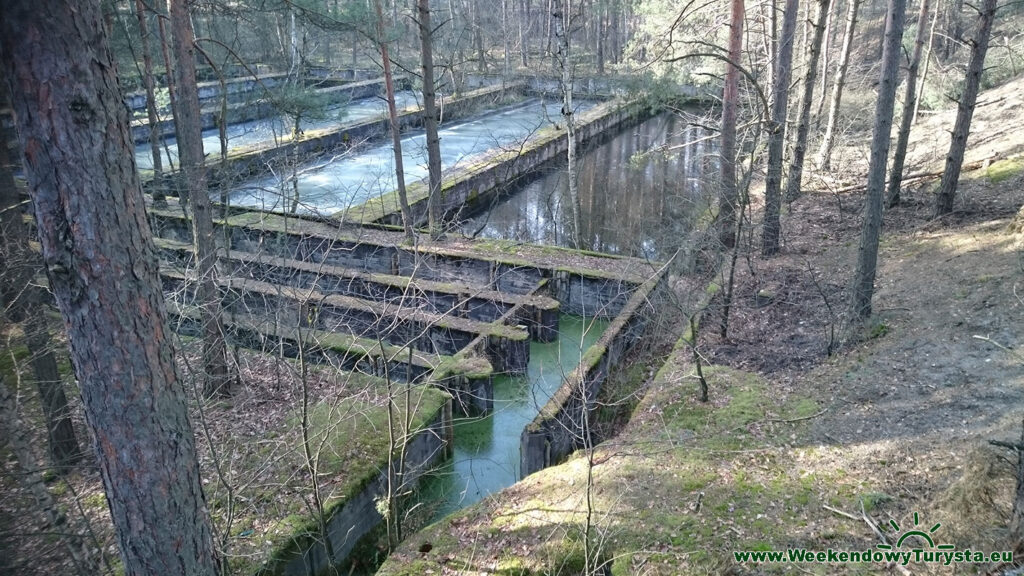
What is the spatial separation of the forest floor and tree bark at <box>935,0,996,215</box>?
3.34ft

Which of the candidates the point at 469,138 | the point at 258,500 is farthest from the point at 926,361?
the point at 469,138

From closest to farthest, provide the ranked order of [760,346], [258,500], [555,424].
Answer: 1. [258,500]
2. [555,424]
3. [760,346]

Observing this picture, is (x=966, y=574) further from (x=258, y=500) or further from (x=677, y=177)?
(x=677, y=177)

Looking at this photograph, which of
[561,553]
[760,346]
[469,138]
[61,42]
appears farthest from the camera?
[469,138]

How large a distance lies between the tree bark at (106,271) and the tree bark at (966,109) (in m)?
12.0

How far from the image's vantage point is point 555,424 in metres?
8.93

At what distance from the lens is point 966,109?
11.0 meters

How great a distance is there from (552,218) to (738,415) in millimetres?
11920

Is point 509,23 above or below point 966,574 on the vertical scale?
above

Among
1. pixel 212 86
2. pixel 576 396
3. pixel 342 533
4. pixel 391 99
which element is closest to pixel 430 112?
pixel 391 99

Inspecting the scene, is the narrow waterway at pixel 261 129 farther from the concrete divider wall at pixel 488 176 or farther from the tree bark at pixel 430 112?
the tree bark at pixel 430 112

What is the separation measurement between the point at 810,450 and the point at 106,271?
259 inches

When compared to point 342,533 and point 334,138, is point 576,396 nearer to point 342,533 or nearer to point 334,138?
point 342,533

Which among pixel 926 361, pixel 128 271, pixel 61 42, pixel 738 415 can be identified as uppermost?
pixel 61 42
